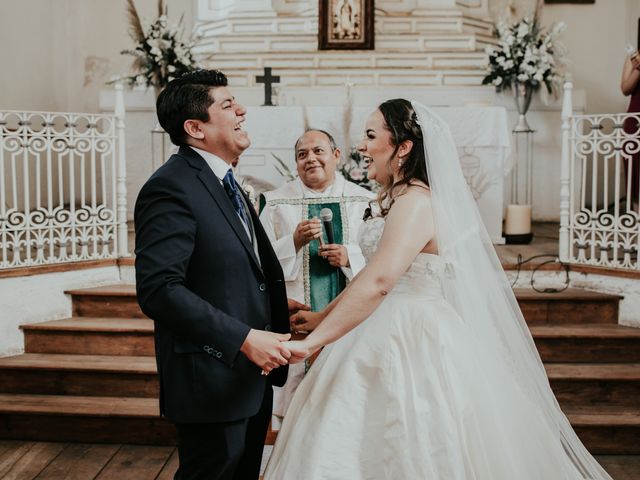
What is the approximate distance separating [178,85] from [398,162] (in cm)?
75

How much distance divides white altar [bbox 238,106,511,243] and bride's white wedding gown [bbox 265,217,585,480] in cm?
356

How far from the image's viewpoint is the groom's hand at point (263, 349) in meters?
2.01

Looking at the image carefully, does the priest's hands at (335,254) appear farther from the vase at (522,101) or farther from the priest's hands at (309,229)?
the vase at (522,101)

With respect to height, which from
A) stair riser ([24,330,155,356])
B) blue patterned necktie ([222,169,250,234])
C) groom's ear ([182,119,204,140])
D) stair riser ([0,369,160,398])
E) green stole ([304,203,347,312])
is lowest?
stair riser ([0,369,160,398])

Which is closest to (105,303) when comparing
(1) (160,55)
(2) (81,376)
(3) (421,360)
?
(2) (81,376)

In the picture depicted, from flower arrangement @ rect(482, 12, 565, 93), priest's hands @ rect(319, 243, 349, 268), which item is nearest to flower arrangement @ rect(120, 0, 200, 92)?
flower arrangement @ rect(482, 12, 565, 93)

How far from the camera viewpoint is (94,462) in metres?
3.74

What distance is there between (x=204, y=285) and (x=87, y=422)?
228 centimetres

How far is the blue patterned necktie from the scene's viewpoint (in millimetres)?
2205

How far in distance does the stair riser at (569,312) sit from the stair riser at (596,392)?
2.12 feet

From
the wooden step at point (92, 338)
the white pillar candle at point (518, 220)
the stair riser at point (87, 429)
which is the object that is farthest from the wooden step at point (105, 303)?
the white pillar candle at point (518, 220)

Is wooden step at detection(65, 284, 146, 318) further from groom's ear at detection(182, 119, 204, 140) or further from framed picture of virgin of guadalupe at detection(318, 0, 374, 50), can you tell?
framed picture of virgin of guadalupe at detection(318, 0, 374, 50)

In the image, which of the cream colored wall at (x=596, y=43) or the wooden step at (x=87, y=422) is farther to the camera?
the cream colored wall at (x=596, y=43)

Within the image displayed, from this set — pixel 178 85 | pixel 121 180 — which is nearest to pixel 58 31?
pixel 121 180
